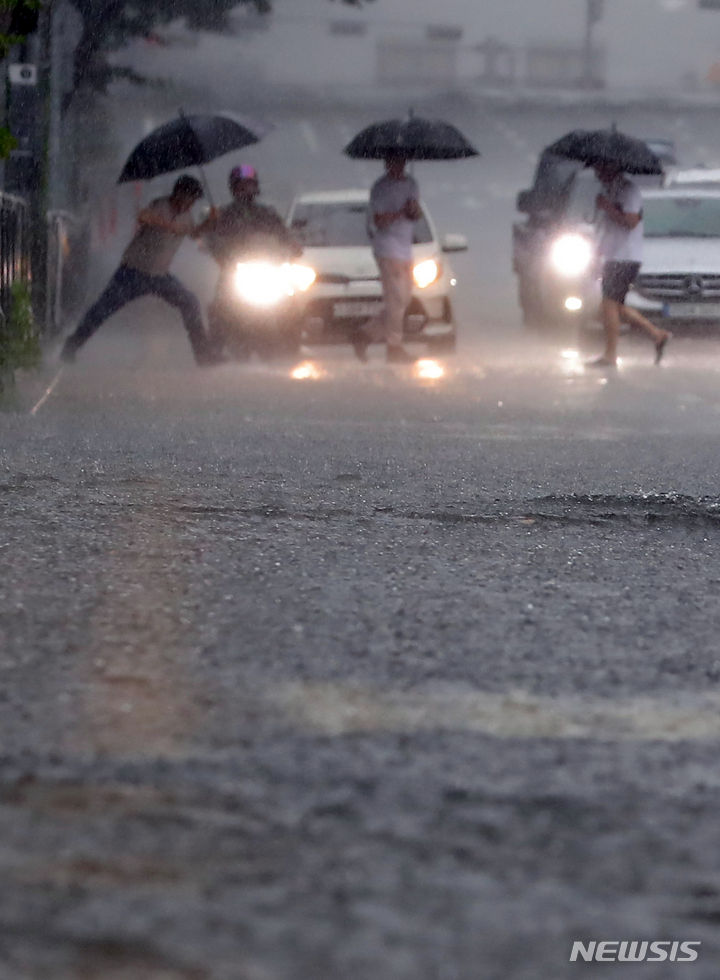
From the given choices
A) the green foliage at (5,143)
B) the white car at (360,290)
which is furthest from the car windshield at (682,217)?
the green foliage at (5,143)

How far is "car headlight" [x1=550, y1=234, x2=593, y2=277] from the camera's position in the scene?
19.8 metres

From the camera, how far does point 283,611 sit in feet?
15.1

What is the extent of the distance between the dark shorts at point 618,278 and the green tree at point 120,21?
1275 cm

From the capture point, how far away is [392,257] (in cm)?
1585

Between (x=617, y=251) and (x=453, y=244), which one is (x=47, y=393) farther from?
(x=453, y=244)

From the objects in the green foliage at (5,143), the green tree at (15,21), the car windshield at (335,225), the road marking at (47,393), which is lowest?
the road marking at (47,393)

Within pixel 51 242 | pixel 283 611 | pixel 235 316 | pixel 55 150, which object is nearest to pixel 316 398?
pixel 235 316

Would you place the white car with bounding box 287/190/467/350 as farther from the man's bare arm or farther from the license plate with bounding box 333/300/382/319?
the man's bare arm

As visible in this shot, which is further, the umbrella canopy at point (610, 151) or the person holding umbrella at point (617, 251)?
the umbrella canopy at point (610, 151)

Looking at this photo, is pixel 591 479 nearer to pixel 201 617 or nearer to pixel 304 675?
pixel 201 617

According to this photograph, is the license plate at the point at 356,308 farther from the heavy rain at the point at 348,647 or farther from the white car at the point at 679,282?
the white car at the point at 679,282

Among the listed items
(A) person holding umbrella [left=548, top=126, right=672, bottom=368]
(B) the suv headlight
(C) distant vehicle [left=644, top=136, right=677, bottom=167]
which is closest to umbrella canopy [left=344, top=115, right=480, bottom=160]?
(B) the suv headlight

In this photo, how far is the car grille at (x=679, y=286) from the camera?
18312mm

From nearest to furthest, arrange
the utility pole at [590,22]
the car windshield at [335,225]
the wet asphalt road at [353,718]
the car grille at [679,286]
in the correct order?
the wet asphalt road at [353,718] → the car windshield at [335,225] → the car grille at [679,286] → the utility pole at [590,22]
